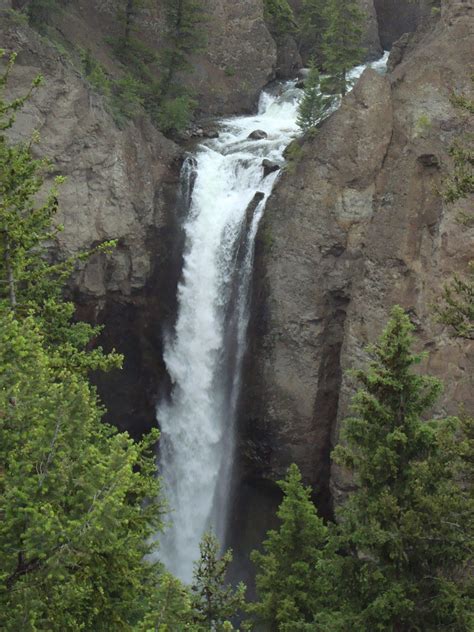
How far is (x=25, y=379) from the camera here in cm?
725

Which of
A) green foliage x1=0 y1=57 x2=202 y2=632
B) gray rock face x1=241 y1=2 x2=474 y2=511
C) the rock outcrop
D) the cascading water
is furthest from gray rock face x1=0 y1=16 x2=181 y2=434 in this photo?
green foliage x1=0 y1=57 x2=202 y2=632

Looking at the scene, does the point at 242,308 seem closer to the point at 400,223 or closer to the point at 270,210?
the point at 270,210

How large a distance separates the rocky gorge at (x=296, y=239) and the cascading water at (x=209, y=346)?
2.09 ft

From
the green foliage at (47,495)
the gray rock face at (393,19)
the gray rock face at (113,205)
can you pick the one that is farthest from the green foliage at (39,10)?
the gray rock face at (393,19)

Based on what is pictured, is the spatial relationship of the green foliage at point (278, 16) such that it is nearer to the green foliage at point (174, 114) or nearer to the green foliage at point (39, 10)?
the green foliage at point (174, 114)

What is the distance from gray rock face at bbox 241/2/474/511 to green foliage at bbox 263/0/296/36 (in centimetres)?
1917

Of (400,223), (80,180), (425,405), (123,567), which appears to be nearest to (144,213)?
(80,180)

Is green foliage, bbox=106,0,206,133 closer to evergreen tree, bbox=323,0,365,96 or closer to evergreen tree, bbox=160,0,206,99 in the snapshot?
evergreen tree, bbox=160,0,206,99

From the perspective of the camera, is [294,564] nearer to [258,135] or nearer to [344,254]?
[344,254]

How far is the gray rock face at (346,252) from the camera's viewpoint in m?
22.7

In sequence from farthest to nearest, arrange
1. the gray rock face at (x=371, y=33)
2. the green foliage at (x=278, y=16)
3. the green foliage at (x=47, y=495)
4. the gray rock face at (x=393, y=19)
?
the gray rock face at (x=393, y=19), the gray rock face at (x=371, y=33), the green foliage at (x=278, y=16), the green foliage at (x=47, y=495)

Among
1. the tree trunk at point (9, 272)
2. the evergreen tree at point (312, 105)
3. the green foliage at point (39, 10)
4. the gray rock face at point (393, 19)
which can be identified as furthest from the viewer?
the gray rock face at point (393, 19)

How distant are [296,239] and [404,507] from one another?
633 inches

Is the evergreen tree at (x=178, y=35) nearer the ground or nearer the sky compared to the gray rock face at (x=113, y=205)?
nearer the sky
